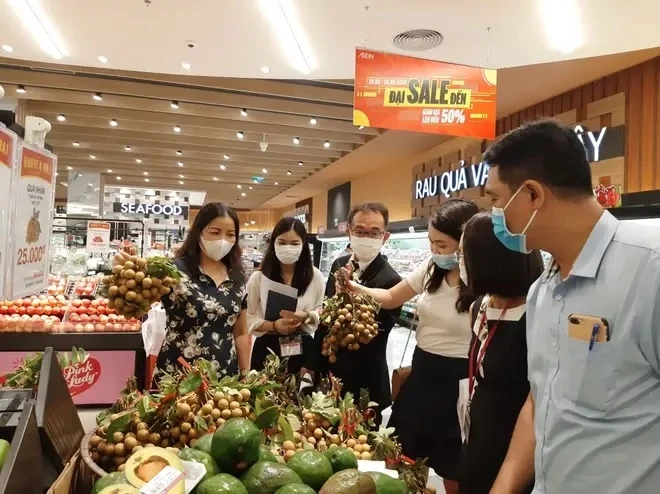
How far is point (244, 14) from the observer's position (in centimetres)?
429

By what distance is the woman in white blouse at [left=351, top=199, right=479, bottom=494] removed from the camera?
2.32 metres

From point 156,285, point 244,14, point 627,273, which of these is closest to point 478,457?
point 627,273

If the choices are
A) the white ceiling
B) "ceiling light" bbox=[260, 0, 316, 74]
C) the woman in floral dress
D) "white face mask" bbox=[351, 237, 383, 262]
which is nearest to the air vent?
the white ceiling

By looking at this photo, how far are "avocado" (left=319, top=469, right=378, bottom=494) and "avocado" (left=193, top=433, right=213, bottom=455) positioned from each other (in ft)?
0.99

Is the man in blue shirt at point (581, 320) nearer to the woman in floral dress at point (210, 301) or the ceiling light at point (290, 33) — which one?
the woman in floral dress at point (210, 301)

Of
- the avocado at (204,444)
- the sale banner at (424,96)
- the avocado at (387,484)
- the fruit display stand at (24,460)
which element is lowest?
the avocado at (387,484)

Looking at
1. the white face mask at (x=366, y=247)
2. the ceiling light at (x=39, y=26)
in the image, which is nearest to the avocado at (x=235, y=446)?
the white face mask at (x=366, y=247)

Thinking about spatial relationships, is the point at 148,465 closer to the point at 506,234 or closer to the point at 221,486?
the point at 221,486

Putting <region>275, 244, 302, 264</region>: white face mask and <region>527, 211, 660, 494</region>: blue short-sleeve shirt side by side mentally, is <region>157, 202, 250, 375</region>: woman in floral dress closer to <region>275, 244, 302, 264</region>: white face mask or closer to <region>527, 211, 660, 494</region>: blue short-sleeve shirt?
<region>275, 244, 302, 264</region>: white face mask

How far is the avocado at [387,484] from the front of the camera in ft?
3.62

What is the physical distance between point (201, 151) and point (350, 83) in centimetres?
563

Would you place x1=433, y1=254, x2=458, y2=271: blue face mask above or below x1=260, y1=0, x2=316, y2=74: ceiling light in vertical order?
below

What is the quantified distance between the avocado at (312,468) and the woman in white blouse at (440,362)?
126 cm

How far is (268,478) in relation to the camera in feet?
3.59
